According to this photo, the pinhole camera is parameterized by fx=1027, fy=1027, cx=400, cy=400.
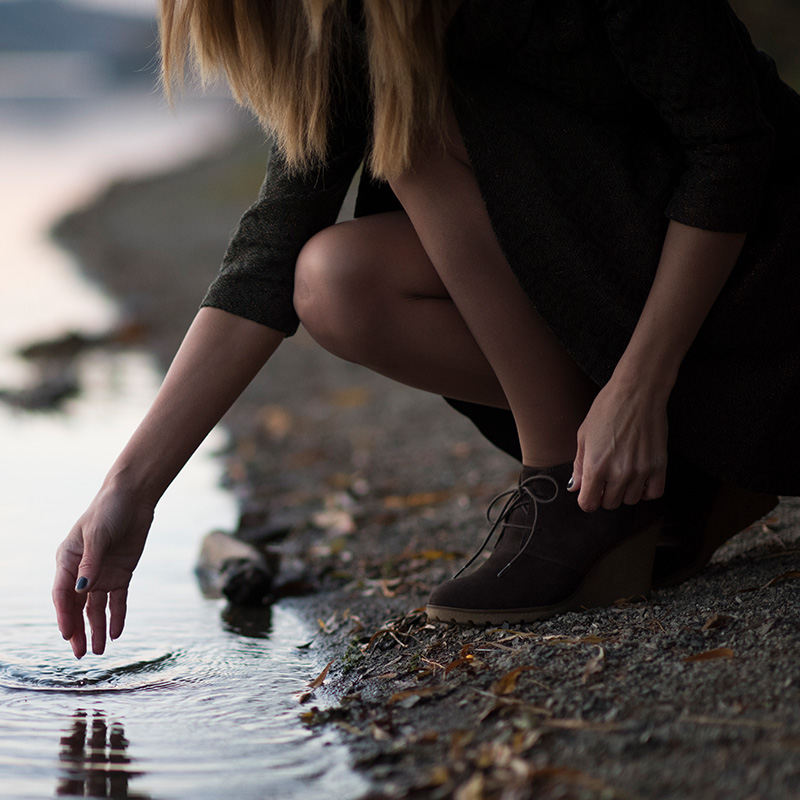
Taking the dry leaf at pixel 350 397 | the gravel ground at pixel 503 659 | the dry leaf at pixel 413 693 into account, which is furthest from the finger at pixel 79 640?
the dry leaf at pixel 350 397

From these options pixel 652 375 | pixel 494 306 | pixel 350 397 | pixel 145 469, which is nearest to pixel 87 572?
pixel 145 469

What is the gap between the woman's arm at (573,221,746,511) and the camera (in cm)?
131

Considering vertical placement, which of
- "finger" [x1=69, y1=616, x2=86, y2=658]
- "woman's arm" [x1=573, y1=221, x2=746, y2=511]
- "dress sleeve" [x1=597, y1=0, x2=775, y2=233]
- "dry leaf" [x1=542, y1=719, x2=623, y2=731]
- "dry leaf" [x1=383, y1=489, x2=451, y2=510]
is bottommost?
"dry leaf" [x1=542, y1=719, x2=623, y2=731]

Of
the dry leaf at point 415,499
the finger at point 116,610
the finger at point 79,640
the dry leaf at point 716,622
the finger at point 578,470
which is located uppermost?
the finger at point 578,470

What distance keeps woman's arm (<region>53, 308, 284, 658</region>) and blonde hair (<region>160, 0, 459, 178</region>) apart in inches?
11.2

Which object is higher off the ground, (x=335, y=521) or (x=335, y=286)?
(x=335, y=286)

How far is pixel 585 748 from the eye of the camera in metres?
1.07

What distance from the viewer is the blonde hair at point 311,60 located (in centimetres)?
130

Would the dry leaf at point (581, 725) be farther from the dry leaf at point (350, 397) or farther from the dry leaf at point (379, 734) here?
the dry leaf at point (350, 397)

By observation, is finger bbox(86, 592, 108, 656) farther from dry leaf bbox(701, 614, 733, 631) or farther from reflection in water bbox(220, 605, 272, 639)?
dry leaf bbox(701, 614, 733, 631)

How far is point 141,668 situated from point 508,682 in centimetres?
64

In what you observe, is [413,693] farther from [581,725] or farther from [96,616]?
[96,616]

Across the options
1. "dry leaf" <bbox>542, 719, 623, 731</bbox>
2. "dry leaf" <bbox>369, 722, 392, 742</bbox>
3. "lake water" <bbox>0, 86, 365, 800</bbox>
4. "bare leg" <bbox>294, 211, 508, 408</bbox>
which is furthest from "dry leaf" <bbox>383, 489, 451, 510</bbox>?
"dry leaf" <bbox>542, 719, 623, 731</bbox>

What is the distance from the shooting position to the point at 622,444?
1311 millimetres
